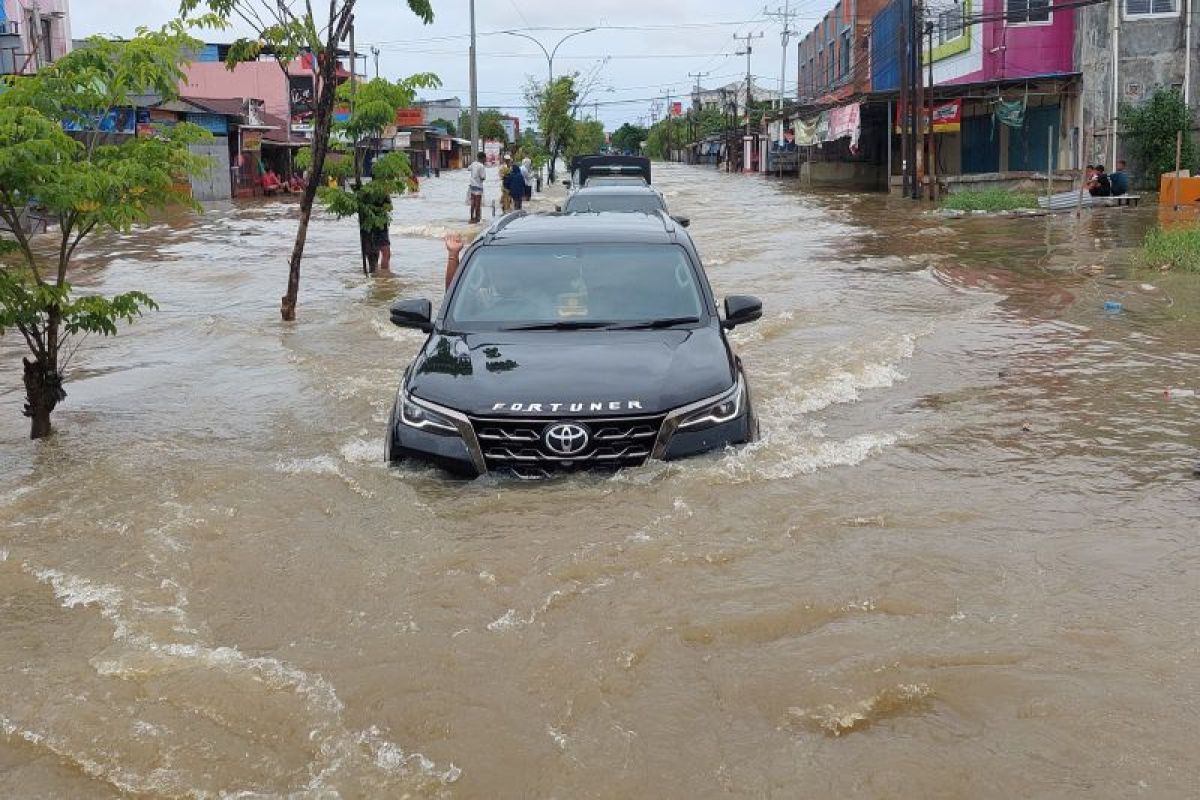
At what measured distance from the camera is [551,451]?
19.3ft

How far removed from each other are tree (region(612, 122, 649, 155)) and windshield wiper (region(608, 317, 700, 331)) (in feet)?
551

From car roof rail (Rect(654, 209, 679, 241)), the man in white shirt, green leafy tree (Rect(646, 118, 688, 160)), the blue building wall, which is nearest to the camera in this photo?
car roof rail (Rect(654, 209, 679, 241))

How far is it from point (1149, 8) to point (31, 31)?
28.6m

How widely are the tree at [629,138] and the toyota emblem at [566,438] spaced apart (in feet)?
555

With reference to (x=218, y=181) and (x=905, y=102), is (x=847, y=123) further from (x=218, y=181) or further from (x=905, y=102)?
(x=218, y=181)

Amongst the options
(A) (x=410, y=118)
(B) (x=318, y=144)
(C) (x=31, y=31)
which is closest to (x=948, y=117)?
(C) (x=31, y=31)

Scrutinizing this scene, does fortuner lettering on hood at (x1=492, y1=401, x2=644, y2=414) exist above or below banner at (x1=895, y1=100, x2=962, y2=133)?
below

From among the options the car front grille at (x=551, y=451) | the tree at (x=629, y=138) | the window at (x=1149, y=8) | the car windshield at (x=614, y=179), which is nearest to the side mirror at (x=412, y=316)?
the car front grille at (x=551, y=451)

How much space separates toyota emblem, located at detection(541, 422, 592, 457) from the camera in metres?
5.86

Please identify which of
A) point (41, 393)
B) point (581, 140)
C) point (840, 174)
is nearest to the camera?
point (41, 393)

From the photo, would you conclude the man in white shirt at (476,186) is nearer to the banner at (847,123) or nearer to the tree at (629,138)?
the banner at (847,123)

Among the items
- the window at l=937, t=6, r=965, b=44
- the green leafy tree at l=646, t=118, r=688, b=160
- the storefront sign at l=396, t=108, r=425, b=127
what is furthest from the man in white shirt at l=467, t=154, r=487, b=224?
the green leafy tree at l=646, t=118, r=688, b=160

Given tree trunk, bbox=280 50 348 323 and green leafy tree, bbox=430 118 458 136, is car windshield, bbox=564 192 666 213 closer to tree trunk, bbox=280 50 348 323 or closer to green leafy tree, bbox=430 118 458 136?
tree trunk, bbox=280 50 348 323

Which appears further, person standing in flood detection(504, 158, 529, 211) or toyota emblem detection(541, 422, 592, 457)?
person standing in flood detection(504, 158, 529, 211)
